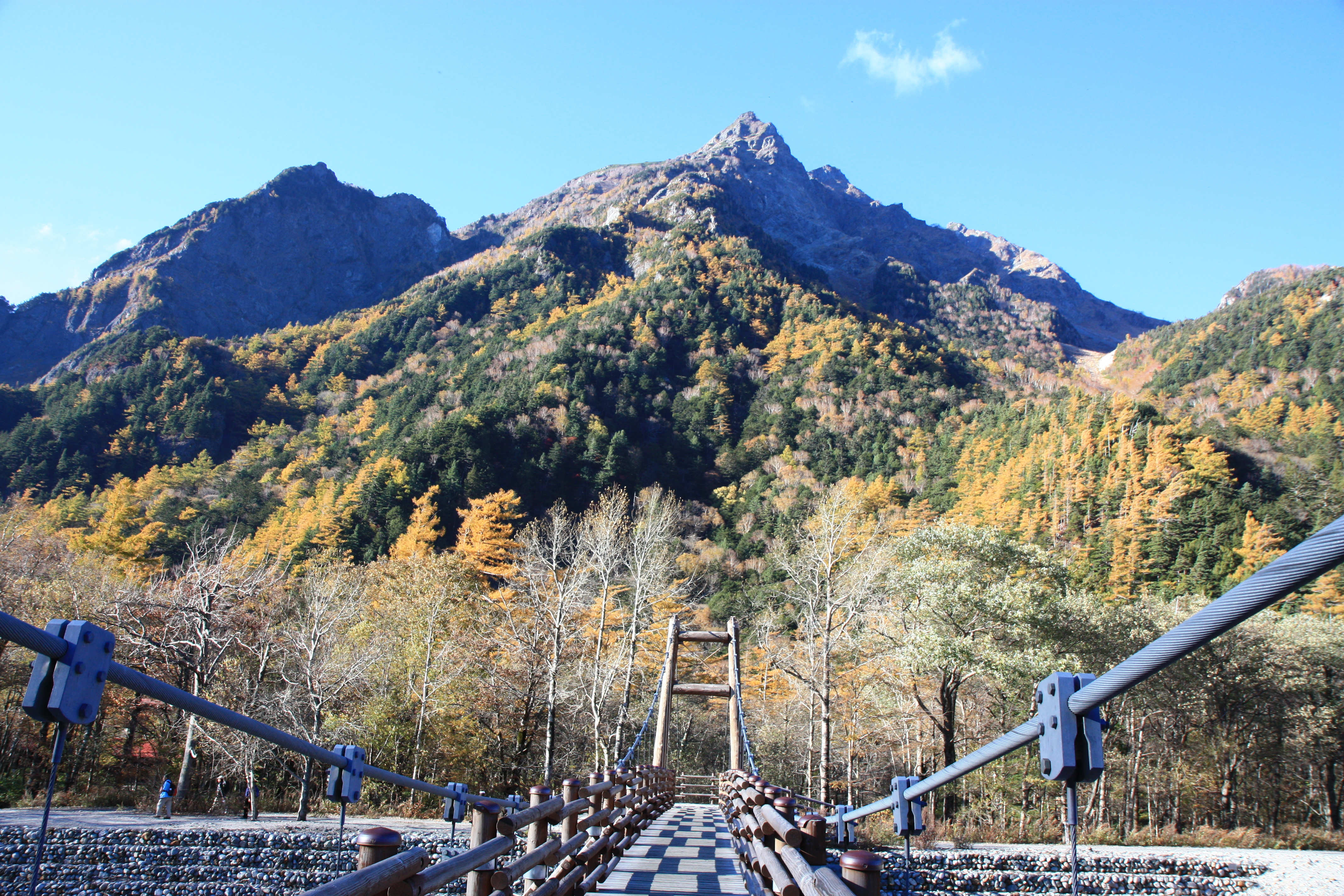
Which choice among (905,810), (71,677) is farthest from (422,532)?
(71,677)

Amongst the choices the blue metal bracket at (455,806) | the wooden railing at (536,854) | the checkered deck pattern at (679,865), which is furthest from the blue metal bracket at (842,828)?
the blue metal bracket at (455,806)

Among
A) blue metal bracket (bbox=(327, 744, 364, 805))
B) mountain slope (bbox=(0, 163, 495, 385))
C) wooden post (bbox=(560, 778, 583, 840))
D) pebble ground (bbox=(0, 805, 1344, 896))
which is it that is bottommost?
pebble ground (bbox=(0, 805, 1344, 896))

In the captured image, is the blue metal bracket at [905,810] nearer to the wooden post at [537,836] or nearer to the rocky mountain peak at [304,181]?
the wooden post at [537,836]

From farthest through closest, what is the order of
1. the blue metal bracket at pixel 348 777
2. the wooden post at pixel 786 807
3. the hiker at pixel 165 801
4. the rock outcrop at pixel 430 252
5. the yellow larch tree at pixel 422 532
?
the rock outcrop at pixel 430 252, the yellow larch tree at pixel 422 532, the hiker at pixel 165 801, the wooden post at pixel 786 807, the blue metal bracket at pixel 348 777

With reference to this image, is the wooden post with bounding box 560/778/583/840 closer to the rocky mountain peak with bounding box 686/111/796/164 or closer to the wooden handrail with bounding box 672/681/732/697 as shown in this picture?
the wooden handrail with bounding box 672/681/732/697

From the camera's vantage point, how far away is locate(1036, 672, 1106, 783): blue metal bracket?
144 cm

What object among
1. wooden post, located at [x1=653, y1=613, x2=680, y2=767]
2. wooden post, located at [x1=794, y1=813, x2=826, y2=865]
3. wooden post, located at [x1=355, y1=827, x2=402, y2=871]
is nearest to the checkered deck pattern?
wooden post, located at [x1=794, y1=813, x2=826, y2=865]

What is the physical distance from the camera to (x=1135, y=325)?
462ft

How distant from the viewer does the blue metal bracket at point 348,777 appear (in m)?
2.64

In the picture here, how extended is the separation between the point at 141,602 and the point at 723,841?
1495cm

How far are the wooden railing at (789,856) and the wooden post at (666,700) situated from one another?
7572 mm

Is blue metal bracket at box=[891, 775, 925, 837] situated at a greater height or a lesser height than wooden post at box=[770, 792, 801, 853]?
greater

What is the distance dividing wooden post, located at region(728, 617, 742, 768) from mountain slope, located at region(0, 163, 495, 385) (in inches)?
3583

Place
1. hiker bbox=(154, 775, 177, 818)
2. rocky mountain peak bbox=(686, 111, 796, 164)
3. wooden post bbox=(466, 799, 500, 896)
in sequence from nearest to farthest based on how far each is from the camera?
wooden post bbox=(466, 799, 500, 896), hiker bbox=(154, 775, 177, 818), rocky mountain peak bbox=(686, 111, 796, 164)
